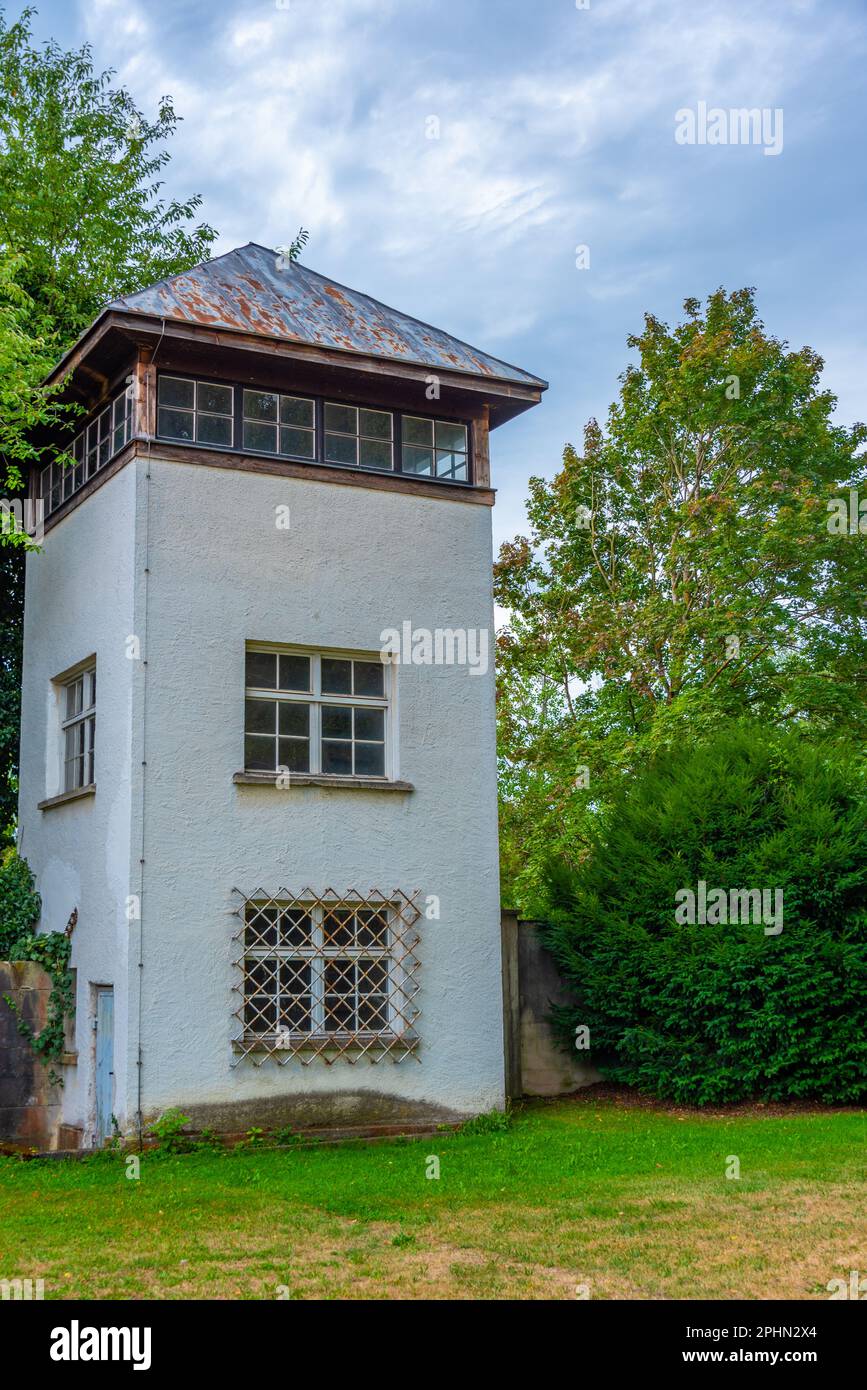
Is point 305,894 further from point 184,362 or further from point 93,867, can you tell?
point 184,362

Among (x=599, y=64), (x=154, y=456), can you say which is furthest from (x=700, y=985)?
(x=599, y=64)

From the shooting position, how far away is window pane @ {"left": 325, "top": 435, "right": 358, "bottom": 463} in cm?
1316

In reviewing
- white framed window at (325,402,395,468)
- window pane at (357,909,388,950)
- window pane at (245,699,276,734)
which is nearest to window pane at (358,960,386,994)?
window pane at (357,909,388,950)

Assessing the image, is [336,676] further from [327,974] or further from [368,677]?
[327,974]

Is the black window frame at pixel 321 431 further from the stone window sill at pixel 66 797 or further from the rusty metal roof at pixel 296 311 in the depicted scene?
the stone window sill at pixel 66 797

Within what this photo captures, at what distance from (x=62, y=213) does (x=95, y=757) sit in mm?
9790

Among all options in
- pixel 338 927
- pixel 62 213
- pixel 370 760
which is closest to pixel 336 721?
pixel 370 760

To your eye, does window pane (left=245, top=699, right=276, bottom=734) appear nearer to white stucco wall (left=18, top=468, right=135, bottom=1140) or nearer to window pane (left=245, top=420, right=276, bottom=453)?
white stucco wall (left=18, top=468, right=135, bottom=1140)

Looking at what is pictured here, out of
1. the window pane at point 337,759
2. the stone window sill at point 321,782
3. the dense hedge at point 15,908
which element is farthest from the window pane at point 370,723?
the dense hedge at point 15,908

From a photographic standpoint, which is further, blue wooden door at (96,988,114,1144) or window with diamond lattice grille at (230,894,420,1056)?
window with diamond lattice grille at (230,894,420,1056)

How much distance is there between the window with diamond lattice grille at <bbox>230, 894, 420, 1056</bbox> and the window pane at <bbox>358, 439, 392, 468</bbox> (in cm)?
440

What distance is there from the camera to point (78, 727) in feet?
45.3

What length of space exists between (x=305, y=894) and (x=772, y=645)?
463 inches

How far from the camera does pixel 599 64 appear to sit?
49.3 ft
